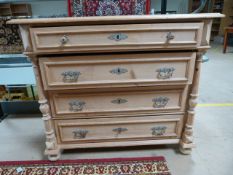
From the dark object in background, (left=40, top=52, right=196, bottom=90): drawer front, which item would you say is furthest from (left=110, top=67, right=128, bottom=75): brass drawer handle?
the dark object in background

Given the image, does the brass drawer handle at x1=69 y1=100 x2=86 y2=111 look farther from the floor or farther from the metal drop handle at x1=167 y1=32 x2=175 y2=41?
the metal drop handle at x1=167 y1=32 x2=175 y2=41

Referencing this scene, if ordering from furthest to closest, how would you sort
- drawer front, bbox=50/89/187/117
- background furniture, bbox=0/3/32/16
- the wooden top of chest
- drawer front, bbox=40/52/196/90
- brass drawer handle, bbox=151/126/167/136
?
background furniture, bbox=0/3/32/16 → brass drawer handle, bbox=151/126/167/136 → drawer front, bbox=50/89/187/117 → drawer front, bbox=40/52/196/90 → the wooden top of chest

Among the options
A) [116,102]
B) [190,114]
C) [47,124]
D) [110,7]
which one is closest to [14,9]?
[110,7]

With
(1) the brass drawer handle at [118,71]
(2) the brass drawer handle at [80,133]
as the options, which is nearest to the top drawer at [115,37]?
(1) the brass drawer handle at [118,71]

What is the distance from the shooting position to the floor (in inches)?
47.8

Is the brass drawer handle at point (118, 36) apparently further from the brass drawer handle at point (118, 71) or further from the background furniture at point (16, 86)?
the background furniture at point (16, 86)

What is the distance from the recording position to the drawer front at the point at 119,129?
119 cm

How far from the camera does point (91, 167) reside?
1204 mm

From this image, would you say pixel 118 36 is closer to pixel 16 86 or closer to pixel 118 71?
pixel 118 71

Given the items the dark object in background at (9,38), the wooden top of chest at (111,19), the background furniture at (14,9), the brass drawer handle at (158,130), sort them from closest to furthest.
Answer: the wooden top of chest at (111,19), the brass drawer handle at (158,130), the dark object in background at (9,38), the background furniture at (14,9)

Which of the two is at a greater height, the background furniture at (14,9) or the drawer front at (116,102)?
the background furniture at (14,9)

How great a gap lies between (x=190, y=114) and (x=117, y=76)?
1.64ft

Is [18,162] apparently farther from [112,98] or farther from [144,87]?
[144,87]

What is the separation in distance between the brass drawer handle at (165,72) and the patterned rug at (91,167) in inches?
21.6
